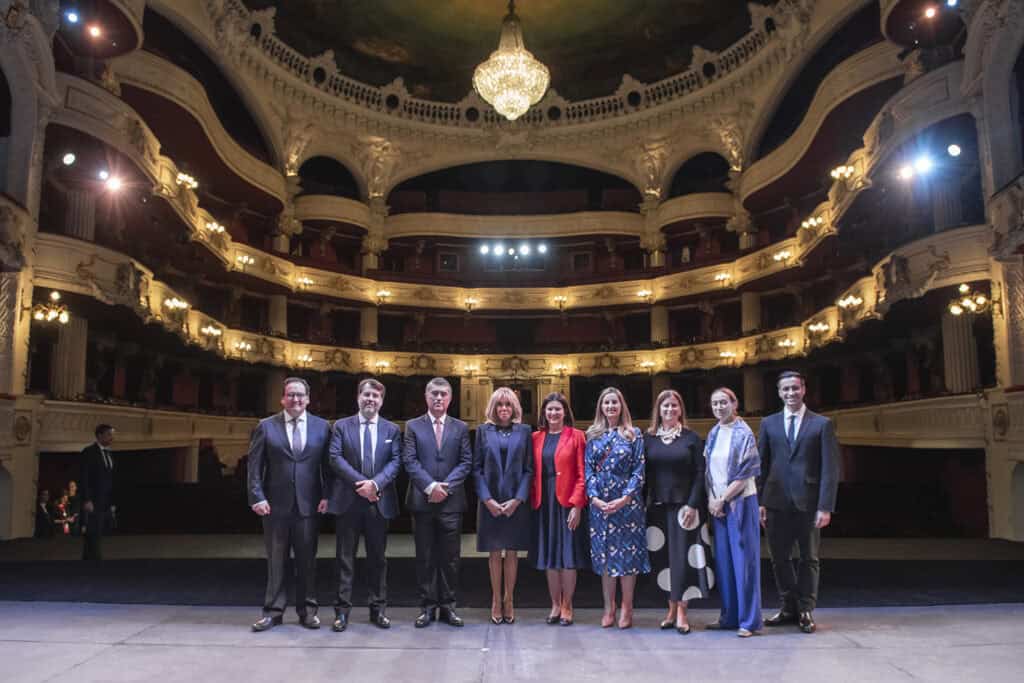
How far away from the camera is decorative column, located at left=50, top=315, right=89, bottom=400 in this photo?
15.7 m

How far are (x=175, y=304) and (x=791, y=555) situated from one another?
1706 cm

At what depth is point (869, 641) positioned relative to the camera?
4.75m

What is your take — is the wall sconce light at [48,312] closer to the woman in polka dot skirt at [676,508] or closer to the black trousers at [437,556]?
the black trousers at [437,556]

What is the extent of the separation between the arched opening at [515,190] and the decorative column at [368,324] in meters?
4.96

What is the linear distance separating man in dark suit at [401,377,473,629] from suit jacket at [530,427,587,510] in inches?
21.7

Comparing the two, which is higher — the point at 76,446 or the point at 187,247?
the point at 187,247

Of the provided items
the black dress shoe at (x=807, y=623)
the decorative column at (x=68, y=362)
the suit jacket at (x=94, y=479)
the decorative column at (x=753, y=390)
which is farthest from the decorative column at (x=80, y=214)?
the decorative column at (x=753, y=390)

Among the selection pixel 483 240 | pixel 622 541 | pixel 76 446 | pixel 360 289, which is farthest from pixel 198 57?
pixel 622 541

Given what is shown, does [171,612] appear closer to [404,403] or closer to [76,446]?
[76,446]

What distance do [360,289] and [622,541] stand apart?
985 inches

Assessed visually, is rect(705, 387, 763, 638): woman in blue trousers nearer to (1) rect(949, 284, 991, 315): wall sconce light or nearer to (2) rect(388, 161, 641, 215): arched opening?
(1) rect(949, 284, 991, 315): wall sconce light

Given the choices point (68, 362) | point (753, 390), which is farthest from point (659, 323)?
point (68, 362)

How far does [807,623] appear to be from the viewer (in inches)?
200

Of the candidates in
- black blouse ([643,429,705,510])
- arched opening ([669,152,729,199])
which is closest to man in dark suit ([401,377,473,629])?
Result: black blouse ([643,429,705,510])
